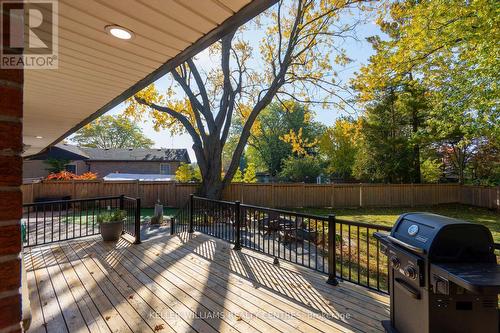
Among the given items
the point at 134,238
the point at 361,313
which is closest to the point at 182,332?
the point at 361,313

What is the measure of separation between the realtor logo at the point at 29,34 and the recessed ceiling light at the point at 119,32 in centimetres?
32

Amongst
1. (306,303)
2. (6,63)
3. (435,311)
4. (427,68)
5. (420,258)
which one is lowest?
(306,303)

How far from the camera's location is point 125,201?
6.61m

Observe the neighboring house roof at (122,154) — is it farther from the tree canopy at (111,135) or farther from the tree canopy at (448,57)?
the tree canopy at (448,57)

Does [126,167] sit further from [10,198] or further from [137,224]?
[10,198]

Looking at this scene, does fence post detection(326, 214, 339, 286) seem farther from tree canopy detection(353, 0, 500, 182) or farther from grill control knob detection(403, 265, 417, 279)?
tree canopy detection(353, 0, 500, 182)

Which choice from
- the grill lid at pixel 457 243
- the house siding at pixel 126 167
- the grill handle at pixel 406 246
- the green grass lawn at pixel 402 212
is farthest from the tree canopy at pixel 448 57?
the house siding at pixel 126 167

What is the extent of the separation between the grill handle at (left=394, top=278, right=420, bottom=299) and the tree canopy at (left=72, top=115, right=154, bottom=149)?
3533 cm

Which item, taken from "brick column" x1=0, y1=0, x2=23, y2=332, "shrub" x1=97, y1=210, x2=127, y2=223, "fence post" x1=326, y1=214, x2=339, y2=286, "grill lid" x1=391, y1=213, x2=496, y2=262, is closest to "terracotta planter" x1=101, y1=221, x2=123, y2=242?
"shrub" x1=97, y1=210, x2=127, y2=223

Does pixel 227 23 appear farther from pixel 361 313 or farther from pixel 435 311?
pixel 361 313

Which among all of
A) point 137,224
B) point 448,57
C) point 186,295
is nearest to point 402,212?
point 448,57

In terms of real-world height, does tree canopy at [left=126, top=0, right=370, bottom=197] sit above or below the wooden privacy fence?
above

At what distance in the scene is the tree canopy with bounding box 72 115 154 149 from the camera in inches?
1329

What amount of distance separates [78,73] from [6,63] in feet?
7.51
